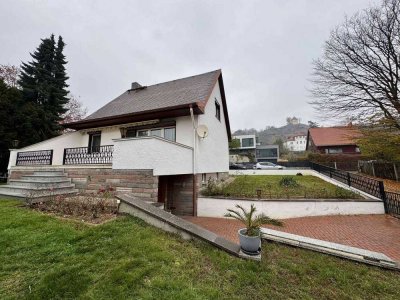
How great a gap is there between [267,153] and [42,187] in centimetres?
4937

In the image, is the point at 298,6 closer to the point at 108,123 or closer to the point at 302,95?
the point at 302,95

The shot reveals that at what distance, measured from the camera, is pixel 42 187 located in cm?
735

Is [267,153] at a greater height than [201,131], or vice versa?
[267,153]

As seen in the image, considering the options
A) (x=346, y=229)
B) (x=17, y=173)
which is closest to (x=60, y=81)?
(x=17, y=173)

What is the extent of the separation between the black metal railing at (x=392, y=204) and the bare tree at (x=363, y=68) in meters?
4.53

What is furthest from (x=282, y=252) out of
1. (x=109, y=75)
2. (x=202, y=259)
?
(x=109, y=75)

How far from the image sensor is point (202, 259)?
3.80 meters

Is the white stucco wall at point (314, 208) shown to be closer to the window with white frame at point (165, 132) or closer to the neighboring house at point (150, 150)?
the neighboring house at point (150, 150)

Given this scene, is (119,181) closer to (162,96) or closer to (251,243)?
(251,243)

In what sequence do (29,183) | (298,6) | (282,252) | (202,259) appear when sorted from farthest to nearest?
1. (298,6)
2. (29,183)
3. (282,252)
4. (202,259)

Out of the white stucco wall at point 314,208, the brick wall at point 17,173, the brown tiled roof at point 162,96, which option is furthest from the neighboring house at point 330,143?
the brick wall at point 17,173

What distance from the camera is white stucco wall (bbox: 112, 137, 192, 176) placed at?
265 inches

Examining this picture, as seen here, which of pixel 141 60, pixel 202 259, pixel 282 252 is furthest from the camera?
pixel 141 60

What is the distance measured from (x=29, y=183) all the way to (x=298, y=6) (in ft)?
51.0
